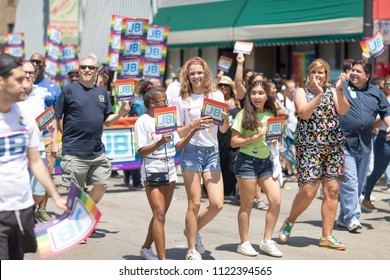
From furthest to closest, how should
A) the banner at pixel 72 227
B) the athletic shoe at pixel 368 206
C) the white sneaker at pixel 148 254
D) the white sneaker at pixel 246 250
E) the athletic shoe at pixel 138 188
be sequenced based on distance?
the athletic shoe at pixel 138 188 < the athletic shoe at pixel 368 206 < the white sneaker at pixel 246 250 < the white sneaker at pixel 148 254 < the banner at pixel 72 227

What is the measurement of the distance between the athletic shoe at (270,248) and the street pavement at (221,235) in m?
0.05

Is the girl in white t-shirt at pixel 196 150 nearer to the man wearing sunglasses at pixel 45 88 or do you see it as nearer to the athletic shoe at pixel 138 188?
the man wearing sunglasses at pixel 45 88

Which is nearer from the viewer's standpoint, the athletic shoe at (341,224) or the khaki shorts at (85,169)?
the khaki shorts at (85,169)

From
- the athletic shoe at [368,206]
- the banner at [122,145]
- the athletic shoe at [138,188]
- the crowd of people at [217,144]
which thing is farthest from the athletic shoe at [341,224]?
the banner at [122,145]

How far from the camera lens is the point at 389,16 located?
17.2 metres

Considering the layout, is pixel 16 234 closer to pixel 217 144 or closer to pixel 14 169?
pixel 14 169

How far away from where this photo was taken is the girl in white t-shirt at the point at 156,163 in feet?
22.6

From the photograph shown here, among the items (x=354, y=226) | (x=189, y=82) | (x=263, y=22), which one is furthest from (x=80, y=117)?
(x=263, y=22)

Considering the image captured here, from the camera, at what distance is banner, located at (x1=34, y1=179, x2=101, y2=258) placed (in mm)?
4762

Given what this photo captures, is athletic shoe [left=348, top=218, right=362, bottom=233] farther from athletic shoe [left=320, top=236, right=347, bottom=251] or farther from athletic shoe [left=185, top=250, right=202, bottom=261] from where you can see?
athletic shoe [left=185, top=250, right=202, bottom=261]

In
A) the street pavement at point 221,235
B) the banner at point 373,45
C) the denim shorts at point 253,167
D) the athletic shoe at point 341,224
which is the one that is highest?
the banner at point 373,45

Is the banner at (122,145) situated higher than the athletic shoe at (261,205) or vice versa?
the banner at (122,145)

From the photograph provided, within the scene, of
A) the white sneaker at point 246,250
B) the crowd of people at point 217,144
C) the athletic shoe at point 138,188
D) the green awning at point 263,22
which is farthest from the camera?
the green awning at point 263,22

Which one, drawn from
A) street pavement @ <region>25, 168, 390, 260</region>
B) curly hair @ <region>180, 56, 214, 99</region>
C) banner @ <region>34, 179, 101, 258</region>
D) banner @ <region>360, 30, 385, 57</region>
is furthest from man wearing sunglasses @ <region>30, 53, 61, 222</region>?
banner @ <region>34, 179, 101, 258</region>
